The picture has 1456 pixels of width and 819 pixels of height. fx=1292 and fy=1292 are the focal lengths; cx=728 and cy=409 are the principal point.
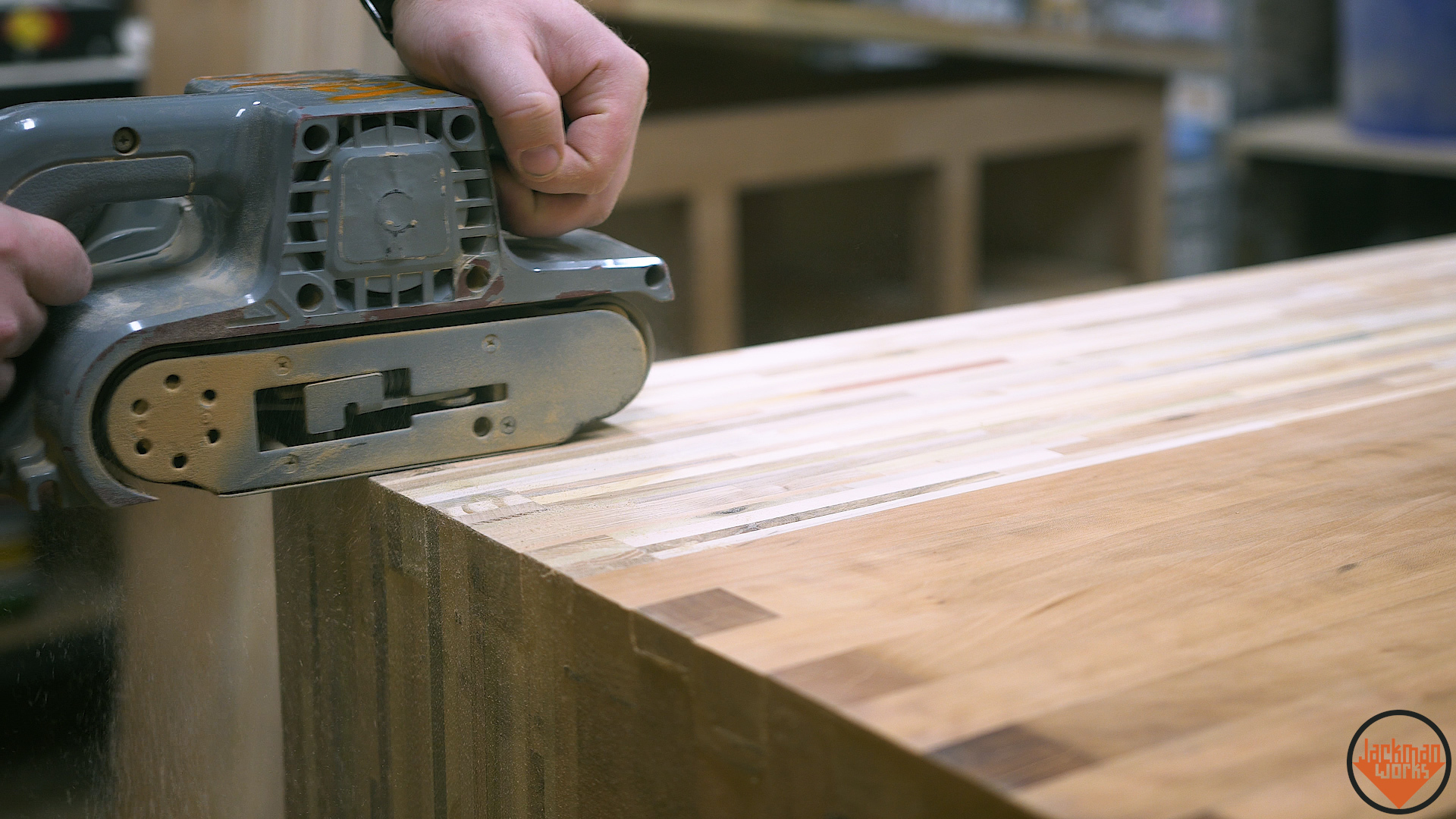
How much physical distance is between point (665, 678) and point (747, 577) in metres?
0.07

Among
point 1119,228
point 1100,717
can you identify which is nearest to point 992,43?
point 1119,228

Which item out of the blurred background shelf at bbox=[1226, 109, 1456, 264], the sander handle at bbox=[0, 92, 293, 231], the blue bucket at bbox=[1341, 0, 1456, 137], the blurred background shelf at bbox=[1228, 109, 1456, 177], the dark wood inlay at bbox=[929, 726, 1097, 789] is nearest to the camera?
the dark wood inlay at bbox=[929, 726, 1097, 789]

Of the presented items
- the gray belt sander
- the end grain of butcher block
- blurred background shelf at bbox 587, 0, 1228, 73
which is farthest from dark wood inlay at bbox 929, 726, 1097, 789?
blurred background shelf at bbox 587, 0, 1228, 73

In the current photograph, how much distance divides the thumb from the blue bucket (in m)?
1.92

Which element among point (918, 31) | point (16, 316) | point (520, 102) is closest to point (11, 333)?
point (16, 316)

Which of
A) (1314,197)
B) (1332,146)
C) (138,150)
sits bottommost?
(1314,197)

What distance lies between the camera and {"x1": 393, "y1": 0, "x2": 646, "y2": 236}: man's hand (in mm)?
688

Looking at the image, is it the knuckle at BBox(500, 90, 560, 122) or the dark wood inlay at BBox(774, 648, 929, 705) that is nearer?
the dark wood inlay at BBox(774, 648, 929, 705)

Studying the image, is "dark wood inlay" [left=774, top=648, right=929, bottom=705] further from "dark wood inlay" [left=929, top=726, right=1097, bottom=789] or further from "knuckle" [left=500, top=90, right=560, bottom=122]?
"knuckle" [left=500, top=90, right=560, bottom=122]

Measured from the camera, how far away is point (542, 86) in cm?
69

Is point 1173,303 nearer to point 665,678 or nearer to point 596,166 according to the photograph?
point 596,166

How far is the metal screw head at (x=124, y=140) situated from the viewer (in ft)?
2.06

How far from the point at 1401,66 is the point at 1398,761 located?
2.18 meters

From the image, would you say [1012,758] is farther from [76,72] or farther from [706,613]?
[76,72]
